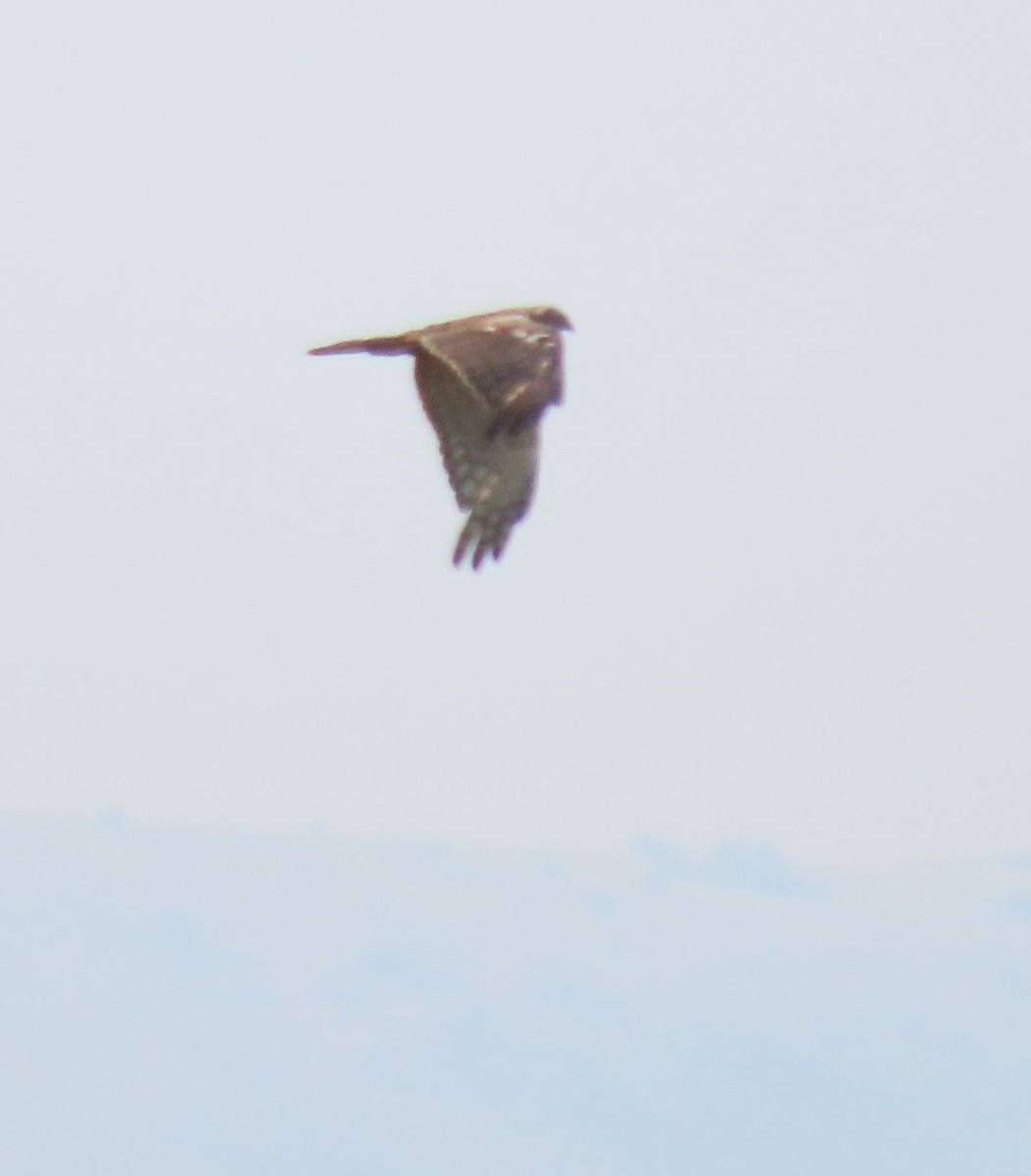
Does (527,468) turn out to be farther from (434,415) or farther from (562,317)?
(562,317)

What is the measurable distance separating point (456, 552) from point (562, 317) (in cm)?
203

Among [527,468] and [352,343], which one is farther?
[352,343]

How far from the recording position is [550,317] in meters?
15.0

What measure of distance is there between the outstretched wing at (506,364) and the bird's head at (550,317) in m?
0.69

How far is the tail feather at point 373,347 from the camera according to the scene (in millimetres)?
14352

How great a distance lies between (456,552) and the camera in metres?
13.6

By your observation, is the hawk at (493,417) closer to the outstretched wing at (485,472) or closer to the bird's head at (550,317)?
the outstretched wing at (485,472)

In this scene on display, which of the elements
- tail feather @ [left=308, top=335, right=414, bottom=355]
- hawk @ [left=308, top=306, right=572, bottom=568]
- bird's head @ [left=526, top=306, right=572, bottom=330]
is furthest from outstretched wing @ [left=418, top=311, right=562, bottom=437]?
bird's head @ [left=526, top=306, right=572, bottom=330]

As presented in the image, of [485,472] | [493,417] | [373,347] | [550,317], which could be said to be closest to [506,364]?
[493,417]

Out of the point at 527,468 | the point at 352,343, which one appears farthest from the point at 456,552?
the point at 352,343

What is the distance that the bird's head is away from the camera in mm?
14875

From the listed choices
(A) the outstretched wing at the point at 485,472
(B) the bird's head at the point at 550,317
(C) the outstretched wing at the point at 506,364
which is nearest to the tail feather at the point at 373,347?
(C) the outstretched wing at the point at 506,364

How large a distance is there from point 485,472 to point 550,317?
1.57m

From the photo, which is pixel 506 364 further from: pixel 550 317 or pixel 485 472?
pixel 550 317
